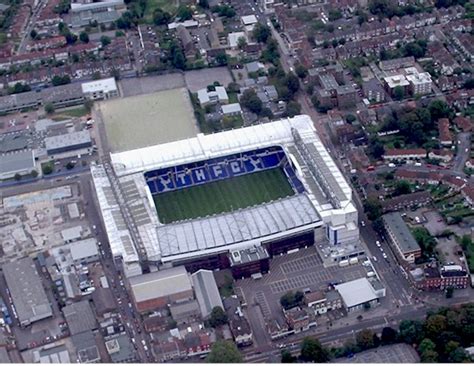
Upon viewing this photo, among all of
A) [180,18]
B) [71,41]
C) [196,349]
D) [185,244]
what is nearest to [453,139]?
[185,244]

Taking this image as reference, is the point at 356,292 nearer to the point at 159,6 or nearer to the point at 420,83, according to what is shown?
the point at 420,83

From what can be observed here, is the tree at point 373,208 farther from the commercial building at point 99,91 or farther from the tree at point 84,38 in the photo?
the tree at point 84,38

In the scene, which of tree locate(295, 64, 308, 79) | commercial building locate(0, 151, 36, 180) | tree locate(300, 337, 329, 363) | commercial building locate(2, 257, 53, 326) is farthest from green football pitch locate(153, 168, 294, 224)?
tree locate(300, 337, 329, 363)

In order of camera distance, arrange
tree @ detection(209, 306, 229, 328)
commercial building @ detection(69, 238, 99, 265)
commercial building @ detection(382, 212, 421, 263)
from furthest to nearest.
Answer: commercial building @ detection(69, 238, 99, 265), commercial building @ detection(382, 212, 421, 263), tree @ detection(209, 306, 229, 328)

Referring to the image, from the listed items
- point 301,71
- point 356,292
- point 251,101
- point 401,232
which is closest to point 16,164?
point 251,101

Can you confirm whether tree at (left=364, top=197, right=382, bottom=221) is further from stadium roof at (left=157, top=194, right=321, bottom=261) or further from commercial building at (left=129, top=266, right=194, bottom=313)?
commercial building at (left=129, top=266, right=194, bottom=313)

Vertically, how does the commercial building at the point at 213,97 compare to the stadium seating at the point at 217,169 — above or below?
above

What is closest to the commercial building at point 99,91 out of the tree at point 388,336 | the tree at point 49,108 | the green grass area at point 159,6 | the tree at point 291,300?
the tree at point 49,108
